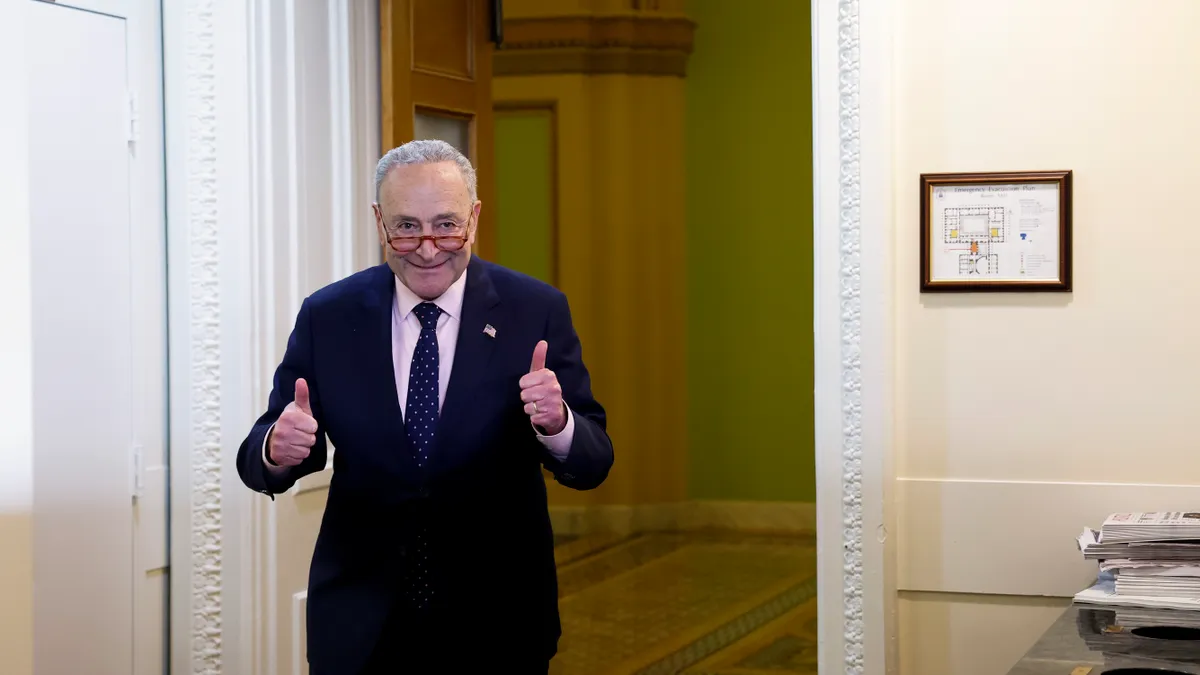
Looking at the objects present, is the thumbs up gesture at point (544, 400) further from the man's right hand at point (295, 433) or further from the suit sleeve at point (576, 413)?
the man's right hand at point (295, 433)

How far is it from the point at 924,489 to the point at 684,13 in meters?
5.02

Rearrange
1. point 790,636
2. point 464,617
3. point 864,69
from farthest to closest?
point 790,636 < point 864,69 < point 464,617

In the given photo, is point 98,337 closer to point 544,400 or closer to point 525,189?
point 544,400

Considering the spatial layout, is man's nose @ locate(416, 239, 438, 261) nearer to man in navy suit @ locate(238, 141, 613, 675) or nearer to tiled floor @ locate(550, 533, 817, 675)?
man in navy suit @ locate(238, 141, 613, 675)

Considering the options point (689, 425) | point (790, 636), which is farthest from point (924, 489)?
point (689, 425)

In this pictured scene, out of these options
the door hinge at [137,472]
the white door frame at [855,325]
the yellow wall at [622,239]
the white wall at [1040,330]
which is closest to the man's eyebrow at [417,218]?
the white door frame at [855,325]

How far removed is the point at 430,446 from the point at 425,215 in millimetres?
409

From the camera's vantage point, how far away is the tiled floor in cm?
535

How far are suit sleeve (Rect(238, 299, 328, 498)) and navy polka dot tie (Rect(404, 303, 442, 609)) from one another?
180mm

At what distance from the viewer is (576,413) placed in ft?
8.14

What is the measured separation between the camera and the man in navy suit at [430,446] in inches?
94.2

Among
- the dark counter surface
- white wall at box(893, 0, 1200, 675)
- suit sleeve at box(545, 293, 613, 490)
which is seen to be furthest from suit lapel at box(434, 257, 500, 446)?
white wall at box(893, 0, 1200, 675)

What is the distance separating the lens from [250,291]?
372 cm

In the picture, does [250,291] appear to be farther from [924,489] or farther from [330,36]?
[924,489]
